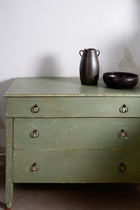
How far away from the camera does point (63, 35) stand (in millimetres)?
2674

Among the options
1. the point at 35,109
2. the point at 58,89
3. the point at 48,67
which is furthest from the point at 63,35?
the point at 35,109

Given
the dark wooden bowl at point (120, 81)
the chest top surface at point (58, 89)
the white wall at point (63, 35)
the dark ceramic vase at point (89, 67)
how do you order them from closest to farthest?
the chest top surface at point (58, 89)
the dark wooden bowl at point (120, 81)
the dark ceramic vase at point (89, 67)
the white wall at point (63, 35)

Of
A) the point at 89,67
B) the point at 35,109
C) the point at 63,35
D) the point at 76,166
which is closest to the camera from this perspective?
the point at 35,109

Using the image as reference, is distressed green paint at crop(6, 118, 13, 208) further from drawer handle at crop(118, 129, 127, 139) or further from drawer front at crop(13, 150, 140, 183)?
drawer handle at crop(118, 129, 127, 139)

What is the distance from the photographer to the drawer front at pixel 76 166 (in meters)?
2.21

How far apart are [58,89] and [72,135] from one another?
1.19 feet

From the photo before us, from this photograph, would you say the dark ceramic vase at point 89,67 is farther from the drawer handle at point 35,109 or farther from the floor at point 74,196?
the floor at point 74,196

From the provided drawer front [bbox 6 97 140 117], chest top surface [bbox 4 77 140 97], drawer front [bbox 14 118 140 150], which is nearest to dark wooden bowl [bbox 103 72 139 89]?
chest top surface [bbox 4 77 140 97]

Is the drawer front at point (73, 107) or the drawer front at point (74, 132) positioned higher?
the drawer front at point (73, 107)

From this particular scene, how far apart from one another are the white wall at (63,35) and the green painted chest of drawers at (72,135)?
1.71 ft

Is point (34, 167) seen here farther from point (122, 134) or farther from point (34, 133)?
point (122, 134)

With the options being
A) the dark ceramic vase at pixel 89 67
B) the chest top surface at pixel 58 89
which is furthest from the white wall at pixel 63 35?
the dark ceramic vase at pixel 89 67

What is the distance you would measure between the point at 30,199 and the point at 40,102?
2.73 ft

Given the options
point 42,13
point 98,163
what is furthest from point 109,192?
point 42,13
